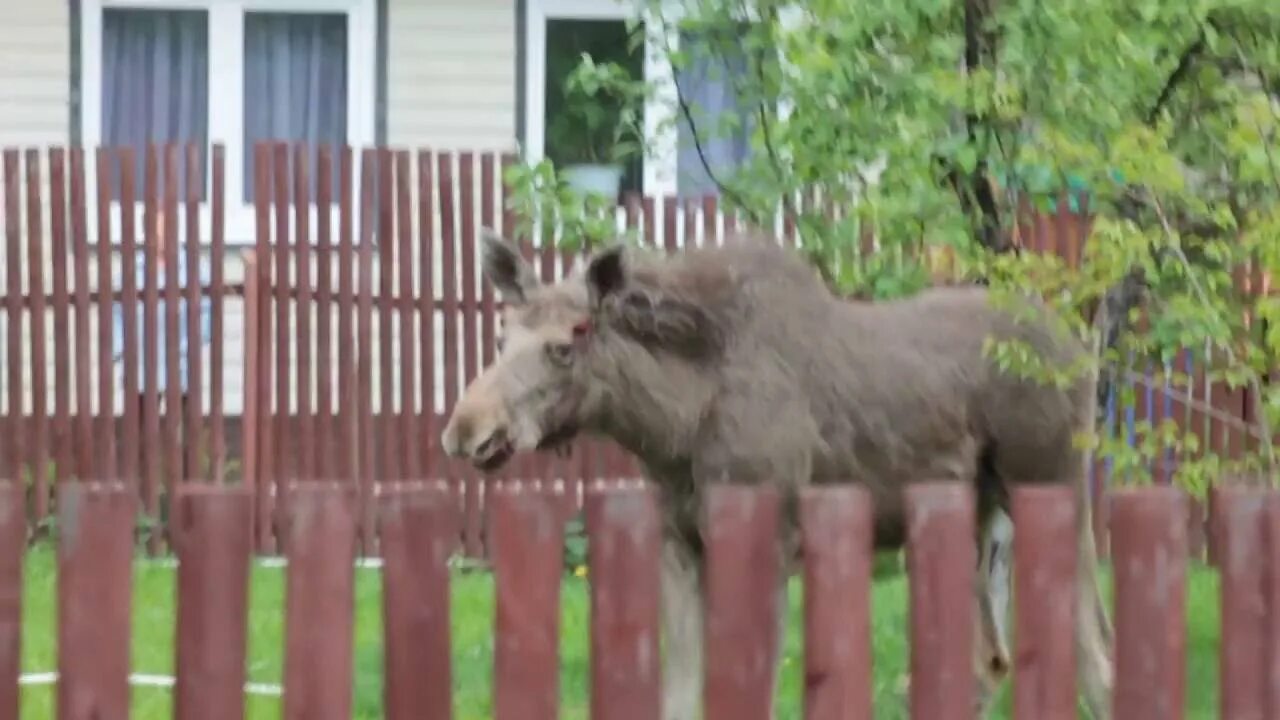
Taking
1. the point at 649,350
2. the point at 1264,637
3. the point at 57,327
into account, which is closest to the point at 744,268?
the point at 649,350

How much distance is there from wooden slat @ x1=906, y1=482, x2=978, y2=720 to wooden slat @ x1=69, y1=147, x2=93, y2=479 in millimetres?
8393

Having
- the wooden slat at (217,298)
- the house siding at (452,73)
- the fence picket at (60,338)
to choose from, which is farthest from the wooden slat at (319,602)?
the house siding at (452,73)

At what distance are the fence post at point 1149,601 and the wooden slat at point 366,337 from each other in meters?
7.76

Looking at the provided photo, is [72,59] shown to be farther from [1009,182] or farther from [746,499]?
[746,499]

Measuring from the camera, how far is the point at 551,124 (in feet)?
48.8

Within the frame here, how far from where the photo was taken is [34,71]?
560 inches

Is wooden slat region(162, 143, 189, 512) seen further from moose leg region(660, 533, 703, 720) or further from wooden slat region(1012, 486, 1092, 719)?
wooden slat region(1012, 486, 1092, 719)

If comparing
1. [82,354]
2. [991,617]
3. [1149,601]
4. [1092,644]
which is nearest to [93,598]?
[1149,601]

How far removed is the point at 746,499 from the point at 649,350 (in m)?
2.33

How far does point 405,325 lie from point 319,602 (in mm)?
7815

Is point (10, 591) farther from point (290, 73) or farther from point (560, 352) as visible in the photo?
point (290, 73)

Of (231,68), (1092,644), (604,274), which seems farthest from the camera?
(231,68)

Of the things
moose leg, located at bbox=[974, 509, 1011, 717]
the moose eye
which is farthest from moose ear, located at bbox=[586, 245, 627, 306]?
moose leg, located at bbox=[974, 509, 1011, 717]

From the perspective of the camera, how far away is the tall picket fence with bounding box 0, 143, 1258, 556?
440 inches
